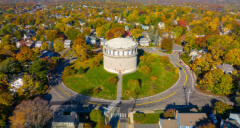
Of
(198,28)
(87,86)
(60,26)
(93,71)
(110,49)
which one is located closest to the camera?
(87,86)

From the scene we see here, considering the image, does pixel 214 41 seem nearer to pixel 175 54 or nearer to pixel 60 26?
pixel 175 54

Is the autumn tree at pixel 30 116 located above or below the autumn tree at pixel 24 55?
below

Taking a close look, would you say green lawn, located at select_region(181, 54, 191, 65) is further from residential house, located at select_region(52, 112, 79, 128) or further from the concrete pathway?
residential house, located at select_region(52, 112, 79, 128)

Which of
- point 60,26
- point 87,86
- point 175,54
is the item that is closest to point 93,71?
point 87,86

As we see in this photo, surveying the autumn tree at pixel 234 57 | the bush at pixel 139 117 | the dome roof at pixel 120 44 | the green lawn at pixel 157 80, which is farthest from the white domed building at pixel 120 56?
the autumn tree at pixel 234 57

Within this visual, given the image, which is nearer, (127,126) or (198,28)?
(127,126)

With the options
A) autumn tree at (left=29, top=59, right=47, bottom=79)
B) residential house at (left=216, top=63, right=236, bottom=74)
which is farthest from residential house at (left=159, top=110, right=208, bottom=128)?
autumn tree at (left=29, top=59, right=47, bottom=79)

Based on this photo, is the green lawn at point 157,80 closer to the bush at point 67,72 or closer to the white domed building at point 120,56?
the white domed building at point 120,56
